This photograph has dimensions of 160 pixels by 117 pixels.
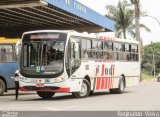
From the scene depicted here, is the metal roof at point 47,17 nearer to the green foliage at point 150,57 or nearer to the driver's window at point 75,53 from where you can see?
the driver's window at point 75,53

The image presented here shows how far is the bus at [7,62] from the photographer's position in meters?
25.4

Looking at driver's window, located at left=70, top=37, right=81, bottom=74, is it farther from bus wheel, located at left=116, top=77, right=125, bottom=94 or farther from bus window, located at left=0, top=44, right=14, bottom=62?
bus wheel, located at left=116, top=77, right=125, bottom=94

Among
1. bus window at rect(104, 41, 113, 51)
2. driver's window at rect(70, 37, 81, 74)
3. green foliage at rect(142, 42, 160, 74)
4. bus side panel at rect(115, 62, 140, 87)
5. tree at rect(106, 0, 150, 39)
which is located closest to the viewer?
driver's window at rect(70, 37, 81, 74)

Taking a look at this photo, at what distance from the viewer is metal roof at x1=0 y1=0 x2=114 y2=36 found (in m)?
30.1

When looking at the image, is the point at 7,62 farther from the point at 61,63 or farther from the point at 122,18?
the point at 122,18

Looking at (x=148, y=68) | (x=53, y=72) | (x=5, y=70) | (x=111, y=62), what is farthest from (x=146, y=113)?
(x=148, y=68)

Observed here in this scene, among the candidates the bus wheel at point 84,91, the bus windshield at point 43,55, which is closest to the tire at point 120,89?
the bus wheel at point 84,91

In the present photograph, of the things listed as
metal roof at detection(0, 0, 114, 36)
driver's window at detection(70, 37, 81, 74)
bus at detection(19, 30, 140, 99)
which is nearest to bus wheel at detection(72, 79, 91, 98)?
bus at detection(19, 30, 140, 99)

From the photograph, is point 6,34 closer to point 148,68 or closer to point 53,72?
point 53,72

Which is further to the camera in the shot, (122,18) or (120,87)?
(122,18)

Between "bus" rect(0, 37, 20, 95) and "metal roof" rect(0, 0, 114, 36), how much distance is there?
3973 millimetres

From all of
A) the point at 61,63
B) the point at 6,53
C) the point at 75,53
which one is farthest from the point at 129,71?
the point at 61,63

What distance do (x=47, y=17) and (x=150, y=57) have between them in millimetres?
69562

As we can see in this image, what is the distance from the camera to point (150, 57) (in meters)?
106
